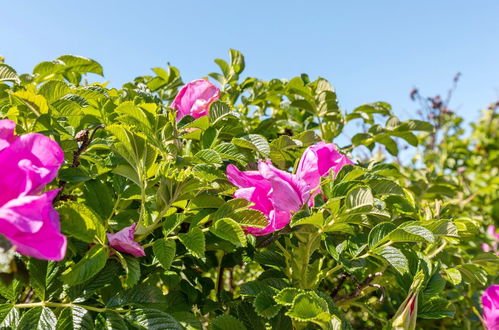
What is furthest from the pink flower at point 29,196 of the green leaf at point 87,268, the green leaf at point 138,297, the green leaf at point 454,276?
the green leaf at point 454,276

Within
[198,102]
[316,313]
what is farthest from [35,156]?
[198,102]

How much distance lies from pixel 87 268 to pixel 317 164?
1.47 ft

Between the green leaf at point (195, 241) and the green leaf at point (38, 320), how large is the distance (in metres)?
0.23

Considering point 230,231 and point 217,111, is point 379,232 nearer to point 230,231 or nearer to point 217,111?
point 230,231

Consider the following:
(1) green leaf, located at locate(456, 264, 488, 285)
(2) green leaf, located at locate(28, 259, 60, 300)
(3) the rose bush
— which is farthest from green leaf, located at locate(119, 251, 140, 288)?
(1) green leaf, located at locate(456, 264, 488, 285)

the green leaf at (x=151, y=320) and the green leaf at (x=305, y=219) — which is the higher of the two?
the green leaf at (x=305, y=219)

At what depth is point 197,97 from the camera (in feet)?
3.77

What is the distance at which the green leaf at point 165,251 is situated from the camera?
2.42 ft

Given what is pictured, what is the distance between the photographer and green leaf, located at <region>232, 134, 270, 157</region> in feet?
3.02

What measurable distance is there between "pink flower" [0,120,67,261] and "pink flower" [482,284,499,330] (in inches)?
39.4

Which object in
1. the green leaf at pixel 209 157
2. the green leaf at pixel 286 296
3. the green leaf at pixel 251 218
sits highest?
the green leaf at pixel 209 157

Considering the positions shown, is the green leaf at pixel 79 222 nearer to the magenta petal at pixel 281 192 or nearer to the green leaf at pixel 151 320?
the green leaf at pixel 151 320

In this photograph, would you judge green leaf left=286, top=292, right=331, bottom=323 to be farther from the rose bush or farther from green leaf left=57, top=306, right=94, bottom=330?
green leaf left=57, top=306, right=94, bottom=330

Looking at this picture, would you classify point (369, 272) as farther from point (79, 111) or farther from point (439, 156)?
point (439, 156)
